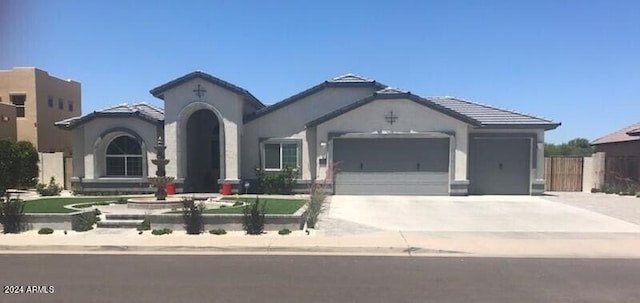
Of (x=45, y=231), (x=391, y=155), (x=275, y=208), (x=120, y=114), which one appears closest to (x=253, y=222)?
(x=275, y=208)

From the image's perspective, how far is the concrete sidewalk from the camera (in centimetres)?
943

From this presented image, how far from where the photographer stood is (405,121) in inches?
809

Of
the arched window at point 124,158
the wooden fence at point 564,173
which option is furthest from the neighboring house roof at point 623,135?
the arched window at point 124,158

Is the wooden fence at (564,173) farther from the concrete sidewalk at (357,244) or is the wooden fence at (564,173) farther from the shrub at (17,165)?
the shrub at (17,165)

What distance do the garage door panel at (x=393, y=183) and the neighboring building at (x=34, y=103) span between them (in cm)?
2591

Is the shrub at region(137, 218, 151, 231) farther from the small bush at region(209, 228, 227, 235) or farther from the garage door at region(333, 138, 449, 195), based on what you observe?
the garage door at region(333, 138, 449, 195)

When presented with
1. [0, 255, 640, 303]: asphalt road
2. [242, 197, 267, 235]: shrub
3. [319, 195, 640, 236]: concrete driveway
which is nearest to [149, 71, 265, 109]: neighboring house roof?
[319, 195, 640, 236]: concrete driveway

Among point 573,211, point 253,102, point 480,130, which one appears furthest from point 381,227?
point 253,102

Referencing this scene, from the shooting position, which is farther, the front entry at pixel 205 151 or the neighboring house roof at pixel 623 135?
the neighboring house roof at pixel 623 135

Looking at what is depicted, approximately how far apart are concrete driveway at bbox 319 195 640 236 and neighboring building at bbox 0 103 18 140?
24.1 m

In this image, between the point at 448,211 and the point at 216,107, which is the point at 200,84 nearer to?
the point at 216,107

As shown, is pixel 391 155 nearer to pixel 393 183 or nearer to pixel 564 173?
pixel 393 183

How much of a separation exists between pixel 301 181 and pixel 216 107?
16.5 ft

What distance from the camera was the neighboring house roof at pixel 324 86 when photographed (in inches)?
853
